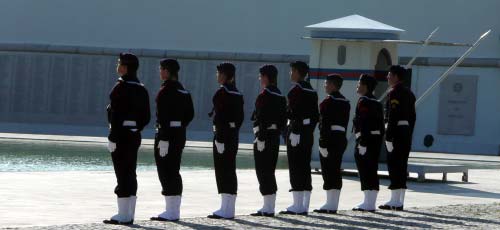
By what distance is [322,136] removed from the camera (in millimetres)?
15352

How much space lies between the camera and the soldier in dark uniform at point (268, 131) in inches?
569

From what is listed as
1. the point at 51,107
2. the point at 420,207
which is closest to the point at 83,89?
the point at 51,107

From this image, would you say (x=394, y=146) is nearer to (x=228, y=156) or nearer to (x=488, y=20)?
(x=228, y=156)

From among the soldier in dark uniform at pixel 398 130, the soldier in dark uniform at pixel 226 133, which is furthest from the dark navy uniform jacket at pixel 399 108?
the soldier in dark uniform at pixel 226 133

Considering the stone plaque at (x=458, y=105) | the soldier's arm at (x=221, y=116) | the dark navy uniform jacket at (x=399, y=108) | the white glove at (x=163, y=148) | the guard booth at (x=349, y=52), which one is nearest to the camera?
the white glove at (x=163, y=148)

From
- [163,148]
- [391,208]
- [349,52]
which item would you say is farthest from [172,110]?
[349,52]

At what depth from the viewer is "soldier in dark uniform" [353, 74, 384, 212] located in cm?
1553

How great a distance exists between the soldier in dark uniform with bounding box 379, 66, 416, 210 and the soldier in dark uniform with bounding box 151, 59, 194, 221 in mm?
3273

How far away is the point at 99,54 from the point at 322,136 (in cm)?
2510

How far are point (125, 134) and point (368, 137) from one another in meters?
3.54

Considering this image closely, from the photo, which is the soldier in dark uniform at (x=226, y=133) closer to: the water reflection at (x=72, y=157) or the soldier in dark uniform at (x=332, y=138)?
the soldier in dark uniform at (x=332, y=138)

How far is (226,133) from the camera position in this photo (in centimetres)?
1395

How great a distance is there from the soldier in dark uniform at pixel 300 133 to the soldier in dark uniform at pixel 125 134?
2268 mm

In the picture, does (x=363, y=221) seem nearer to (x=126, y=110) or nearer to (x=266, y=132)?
(x=266, y=132)
